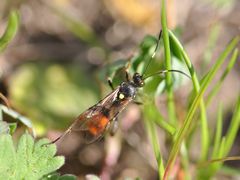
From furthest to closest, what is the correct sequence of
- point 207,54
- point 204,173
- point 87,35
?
point 87,35
point 207,54
point 204,173

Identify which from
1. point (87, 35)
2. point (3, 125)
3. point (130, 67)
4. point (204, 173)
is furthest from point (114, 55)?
point (3, 125)

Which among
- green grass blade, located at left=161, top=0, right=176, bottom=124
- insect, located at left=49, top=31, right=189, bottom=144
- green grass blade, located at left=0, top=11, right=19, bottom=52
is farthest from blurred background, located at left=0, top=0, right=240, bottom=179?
green grass blade, located at left=0, top=11, right=19, bottom=52

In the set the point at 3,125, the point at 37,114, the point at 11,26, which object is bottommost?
the point at 3,125

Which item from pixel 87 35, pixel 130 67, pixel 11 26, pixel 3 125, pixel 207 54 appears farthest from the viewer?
pixel 87 35

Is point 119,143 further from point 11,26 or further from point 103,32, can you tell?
point 11,26

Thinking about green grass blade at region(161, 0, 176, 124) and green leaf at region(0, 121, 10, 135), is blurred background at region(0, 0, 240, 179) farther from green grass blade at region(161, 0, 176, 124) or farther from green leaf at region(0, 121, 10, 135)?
green leaf at region(0, 121, 10, 135)

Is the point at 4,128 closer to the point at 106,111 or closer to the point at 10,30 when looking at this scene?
the point at 10,30

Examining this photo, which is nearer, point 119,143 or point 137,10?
point 119,143
